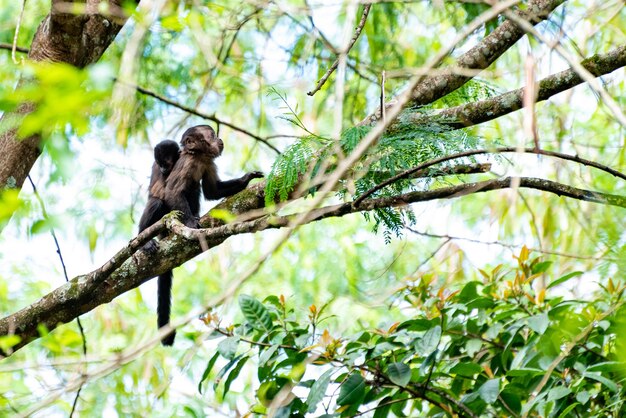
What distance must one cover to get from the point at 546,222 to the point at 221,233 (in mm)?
2866

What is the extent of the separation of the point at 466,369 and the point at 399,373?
26cm

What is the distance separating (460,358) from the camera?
10.4ft

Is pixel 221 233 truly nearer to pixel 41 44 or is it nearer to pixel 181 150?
pixel 41 44

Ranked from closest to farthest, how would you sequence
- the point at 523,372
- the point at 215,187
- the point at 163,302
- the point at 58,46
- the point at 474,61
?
1. the point at 523,372
2. the point at 58,46
3. the point at 474,61
4. the point at 163,302
5. the point at 215,187

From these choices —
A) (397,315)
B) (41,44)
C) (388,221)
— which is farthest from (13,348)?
A: (397,315)

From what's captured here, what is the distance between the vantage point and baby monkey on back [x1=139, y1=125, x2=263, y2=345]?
4.98 meters

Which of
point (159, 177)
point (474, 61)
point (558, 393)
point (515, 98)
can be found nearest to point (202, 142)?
point (159, 177)

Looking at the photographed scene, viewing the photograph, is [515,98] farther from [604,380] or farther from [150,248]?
[150,248]

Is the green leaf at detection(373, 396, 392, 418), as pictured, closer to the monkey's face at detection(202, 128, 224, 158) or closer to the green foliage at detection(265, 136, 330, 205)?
the green foliage at detection(265, 136, 330, 205)

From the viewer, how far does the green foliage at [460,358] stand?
2.73 m

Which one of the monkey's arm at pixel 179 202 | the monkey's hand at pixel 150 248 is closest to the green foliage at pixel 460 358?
the monkey's hand at pixel 150 248

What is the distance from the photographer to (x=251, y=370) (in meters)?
7.32

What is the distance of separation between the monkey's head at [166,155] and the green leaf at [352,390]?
114 inches

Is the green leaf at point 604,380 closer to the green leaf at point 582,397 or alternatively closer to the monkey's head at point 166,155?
the green leaf at point 582,397
